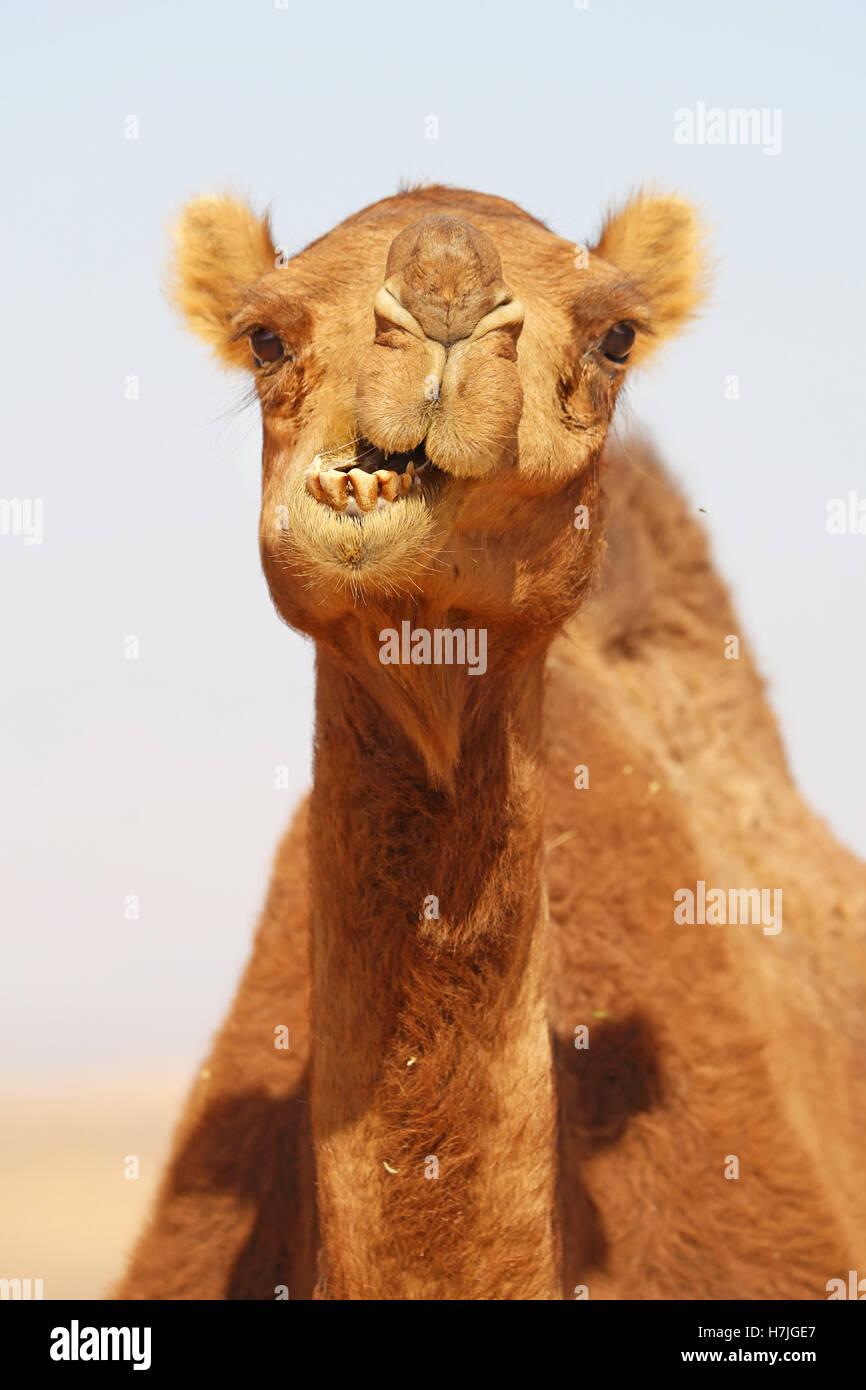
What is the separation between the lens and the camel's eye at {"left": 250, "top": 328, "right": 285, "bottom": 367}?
4250 mm

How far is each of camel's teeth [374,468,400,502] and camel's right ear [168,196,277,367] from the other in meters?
1.41

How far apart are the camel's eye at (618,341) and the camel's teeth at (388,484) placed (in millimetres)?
986

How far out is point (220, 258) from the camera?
4953 millimetres

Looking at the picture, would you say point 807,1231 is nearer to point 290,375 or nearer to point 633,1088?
point 633,1088

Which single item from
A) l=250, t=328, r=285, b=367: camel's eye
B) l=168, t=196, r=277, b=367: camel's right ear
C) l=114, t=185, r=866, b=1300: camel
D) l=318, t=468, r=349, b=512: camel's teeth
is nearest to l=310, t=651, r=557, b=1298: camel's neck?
l=114, t=185, r=866, b=1300: camel

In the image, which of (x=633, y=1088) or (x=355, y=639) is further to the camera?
(x=633, y=1088)

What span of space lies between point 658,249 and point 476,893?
2092 mm

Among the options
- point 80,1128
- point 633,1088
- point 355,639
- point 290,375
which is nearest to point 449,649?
point 355,639

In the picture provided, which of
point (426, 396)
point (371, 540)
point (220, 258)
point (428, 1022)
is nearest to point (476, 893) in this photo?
point (428, 1022)

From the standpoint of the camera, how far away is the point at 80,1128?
25.0 metres

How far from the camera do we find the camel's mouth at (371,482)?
11.9 feet

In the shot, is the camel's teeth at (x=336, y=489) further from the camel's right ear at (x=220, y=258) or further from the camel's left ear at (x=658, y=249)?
the camel's left ear at (x=658, y=249)

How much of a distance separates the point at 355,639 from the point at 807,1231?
104 inches

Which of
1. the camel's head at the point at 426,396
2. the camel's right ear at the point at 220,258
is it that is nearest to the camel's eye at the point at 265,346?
the camel's head at the point at 426,396
